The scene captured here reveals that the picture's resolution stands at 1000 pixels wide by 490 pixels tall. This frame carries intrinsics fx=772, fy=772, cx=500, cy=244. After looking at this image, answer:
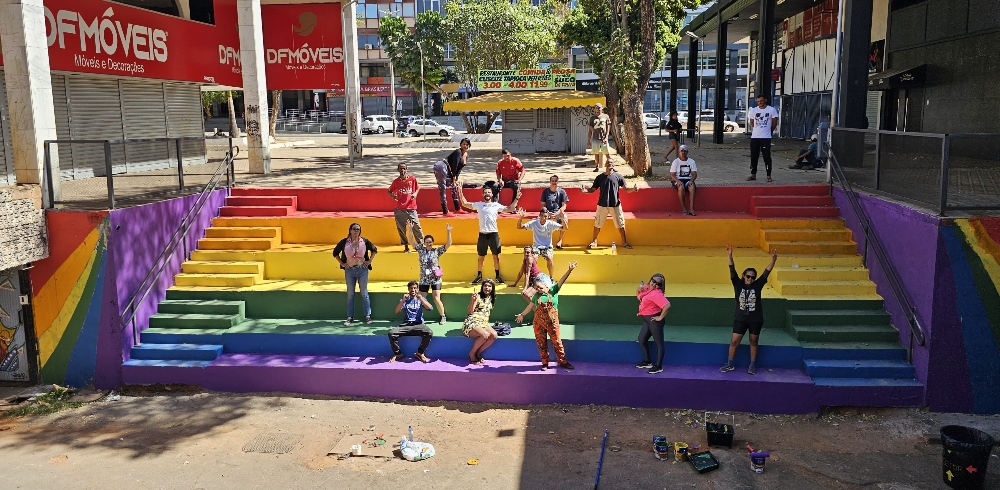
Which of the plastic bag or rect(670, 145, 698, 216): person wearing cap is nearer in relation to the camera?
the plastic bag


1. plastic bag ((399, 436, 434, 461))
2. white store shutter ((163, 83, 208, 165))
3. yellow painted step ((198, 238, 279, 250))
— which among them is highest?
white store shutter ((163, 83, 208, 165))

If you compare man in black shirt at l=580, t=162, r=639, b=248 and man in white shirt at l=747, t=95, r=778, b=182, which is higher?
man in white shirt at l=747, t=95, r=778, b=182

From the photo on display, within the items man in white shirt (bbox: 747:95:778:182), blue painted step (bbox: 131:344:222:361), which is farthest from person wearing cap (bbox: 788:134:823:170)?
blue painted step (bbox: 131:344:222:361)

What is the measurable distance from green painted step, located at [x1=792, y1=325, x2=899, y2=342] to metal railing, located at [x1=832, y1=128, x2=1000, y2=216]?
1885mm

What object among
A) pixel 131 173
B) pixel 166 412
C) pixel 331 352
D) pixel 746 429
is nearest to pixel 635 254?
pixel 746 429

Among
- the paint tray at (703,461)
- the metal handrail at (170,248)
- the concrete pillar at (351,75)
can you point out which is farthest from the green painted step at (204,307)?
the concrete pillar at (351,75)

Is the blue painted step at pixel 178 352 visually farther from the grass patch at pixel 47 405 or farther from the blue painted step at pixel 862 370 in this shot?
the blue painted step at pixel 862 370

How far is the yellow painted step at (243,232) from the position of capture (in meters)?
14.3

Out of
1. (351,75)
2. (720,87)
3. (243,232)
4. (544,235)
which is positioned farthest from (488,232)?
(720,87)

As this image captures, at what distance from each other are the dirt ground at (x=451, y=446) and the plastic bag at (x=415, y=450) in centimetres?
9

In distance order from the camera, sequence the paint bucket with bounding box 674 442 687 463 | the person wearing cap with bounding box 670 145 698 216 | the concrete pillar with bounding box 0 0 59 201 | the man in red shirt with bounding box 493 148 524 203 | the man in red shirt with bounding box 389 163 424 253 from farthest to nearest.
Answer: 1. the man in red shirt with bounding box 493 148 524 203
2. the person wearing cap with bounding box 670 145 698 216
3. the man in red shirt with bounding box 389 163 424 253
4. the concrete pillar with bounding box 0 0 59 201
5. the paint bucket with bounding box 674 442 687 463

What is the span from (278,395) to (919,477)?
27.1 ft

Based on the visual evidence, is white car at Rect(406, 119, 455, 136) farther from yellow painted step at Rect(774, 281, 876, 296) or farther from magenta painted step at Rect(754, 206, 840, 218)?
yellow painted step at Rect(774, 281, 876, 296)

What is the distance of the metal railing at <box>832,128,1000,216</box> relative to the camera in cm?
970
